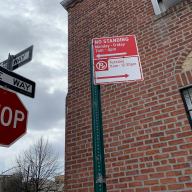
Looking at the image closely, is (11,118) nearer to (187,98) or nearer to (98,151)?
(98,151)

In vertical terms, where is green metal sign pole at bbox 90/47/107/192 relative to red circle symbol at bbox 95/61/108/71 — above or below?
below

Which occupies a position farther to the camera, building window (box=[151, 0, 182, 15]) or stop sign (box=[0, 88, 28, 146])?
building window (box=[151, 0, 182, 15])

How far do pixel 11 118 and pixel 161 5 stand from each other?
12.8ft

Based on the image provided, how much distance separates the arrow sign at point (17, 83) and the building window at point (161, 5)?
304 centimetres

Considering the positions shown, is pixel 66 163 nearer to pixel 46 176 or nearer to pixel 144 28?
pixel 144 28

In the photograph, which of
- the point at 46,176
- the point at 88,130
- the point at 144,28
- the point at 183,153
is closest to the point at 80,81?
the point at 88,130

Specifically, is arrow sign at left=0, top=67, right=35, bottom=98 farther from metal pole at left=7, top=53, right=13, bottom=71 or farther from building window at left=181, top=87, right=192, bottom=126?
building window at left=181, top=87, right=192, bottom=126

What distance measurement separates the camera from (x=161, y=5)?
5.20 m

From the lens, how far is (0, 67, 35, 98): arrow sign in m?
3.41

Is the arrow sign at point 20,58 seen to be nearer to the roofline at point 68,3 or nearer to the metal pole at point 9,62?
the metal pole at point 9,62

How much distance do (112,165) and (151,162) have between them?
74 cm

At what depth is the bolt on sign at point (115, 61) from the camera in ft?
8.12

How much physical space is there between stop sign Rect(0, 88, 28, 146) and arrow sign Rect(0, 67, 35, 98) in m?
0.13

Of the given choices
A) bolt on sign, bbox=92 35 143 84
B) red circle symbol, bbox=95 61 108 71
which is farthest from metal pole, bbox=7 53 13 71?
red circle symbol, bbox=95 61 108 71
